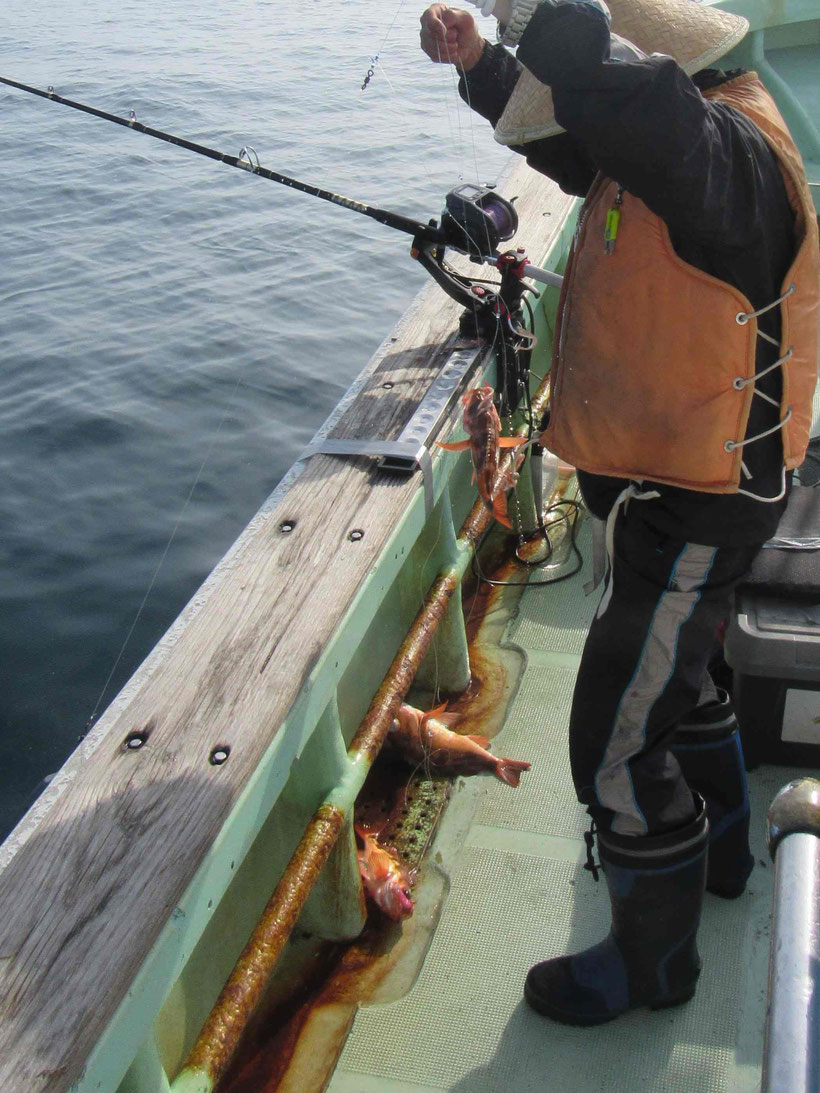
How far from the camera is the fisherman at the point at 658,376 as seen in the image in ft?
5.37

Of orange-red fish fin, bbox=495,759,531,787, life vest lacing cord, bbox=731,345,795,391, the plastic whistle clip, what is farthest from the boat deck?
the plastic whistle clip

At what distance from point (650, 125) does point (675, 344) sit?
43 cm

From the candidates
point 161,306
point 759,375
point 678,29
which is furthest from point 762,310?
point 161,306

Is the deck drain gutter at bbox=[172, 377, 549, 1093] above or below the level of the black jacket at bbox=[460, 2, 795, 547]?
below

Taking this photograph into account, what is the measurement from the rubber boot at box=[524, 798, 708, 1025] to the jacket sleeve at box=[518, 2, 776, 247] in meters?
1.26

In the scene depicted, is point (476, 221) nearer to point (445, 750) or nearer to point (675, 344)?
point (675, 344)

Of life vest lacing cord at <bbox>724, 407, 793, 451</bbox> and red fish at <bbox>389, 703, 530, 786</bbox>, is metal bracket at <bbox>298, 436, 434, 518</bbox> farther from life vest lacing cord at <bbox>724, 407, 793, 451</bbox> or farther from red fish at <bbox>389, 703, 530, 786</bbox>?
life vest lacing cord at <bbox>724, 407, 793, 451</bbox>

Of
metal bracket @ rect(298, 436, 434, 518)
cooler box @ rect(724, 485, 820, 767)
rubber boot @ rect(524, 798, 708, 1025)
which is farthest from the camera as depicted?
metal bracket @ rect(298, 436, 434, 518)

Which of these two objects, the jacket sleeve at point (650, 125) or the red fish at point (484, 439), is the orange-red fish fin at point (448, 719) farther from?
the jacket sleeve at point (650, 125)

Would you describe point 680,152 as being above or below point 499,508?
above

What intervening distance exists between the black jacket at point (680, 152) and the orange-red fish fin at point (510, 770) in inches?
53.7

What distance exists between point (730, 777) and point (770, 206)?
136cm

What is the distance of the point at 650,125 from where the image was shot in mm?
1581

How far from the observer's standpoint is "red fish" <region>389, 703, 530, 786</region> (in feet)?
9.75
